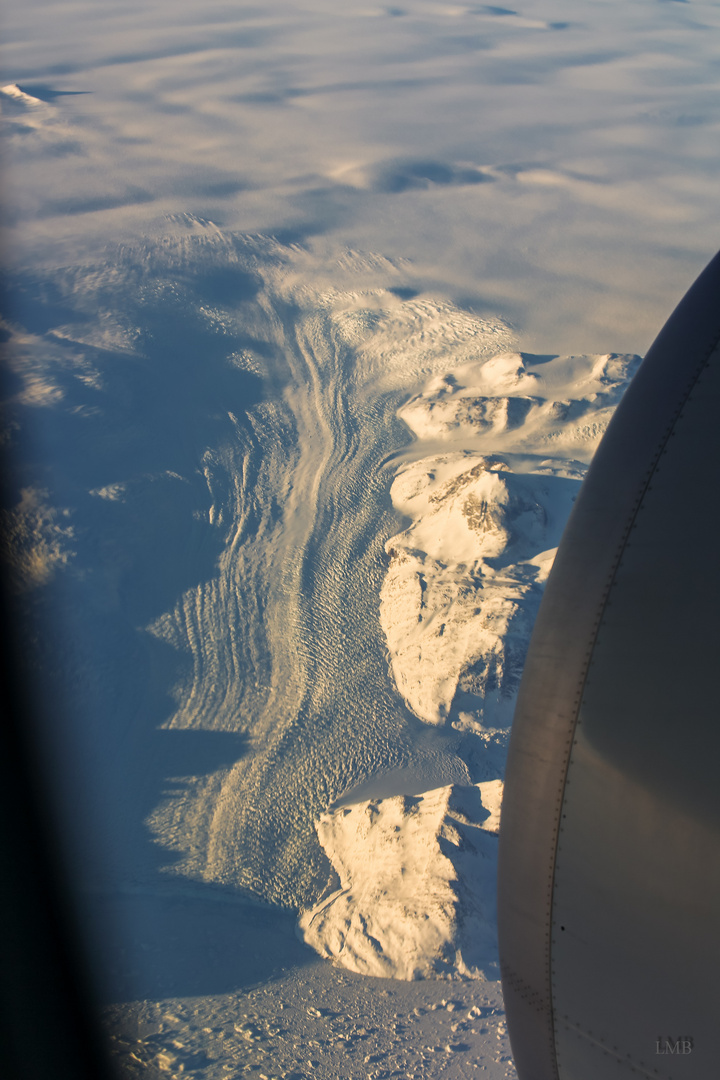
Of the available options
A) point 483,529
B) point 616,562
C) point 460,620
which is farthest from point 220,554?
point 616,562

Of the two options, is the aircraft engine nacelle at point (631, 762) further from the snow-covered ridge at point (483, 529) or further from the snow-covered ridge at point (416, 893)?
the snow-covered ridge at point (483, 529)

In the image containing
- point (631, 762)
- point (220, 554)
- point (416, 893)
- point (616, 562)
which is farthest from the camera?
point (220, 554)

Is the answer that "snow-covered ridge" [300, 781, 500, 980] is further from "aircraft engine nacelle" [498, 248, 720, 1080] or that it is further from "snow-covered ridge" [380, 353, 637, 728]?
"aircraft engine nacelle" [498, 248, 720, 1080]

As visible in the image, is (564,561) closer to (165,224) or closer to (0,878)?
(0,878)

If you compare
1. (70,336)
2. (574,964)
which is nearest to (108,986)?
(574,964)

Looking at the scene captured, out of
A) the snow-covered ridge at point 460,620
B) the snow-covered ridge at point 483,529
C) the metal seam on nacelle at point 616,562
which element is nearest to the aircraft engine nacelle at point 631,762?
the metal seam on nacelle at point 616,562

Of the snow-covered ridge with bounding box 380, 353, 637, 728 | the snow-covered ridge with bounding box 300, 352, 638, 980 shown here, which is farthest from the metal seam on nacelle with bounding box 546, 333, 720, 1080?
the snow-covered ridge with bounding box 380, 353, 637, 728

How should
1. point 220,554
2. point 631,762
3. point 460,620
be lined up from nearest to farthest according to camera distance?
point 631,762 → point 460,620 → point 220,554

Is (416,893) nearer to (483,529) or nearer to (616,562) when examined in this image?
(483,529)

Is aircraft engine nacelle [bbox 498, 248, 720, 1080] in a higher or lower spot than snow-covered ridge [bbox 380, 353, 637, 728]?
higher

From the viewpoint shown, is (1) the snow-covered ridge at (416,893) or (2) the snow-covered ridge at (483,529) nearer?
(1) the snow-covered ridge at (416,893)

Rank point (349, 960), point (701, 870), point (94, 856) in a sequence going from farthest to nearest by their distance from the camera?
point (94, 856), point (349, 960), point (701, 870)
